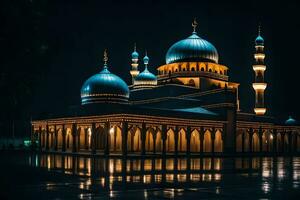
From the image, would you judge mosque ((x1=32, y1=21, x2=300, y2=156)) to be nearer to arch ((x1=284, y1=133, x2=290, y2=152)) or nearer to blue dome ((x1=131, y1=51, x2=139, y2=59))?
arch ((x1=284, y1=133, x2=290, y2=152))

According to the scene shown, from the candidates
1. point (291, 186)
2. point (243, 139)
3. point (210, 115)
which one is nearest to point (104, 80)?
point (210, 115)

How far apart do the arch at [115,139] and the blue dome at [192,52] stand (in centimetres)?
1768

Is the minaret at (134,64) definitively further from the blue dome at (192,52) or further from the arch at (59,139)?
the arch at (59,139)

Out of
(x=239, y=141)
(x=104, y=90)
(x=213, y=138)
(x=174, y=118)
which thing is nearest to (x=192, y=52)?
(x=239, y=141)

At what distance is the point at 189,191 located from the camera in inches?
682

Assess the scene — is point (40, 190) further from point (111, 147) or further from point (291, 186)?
point (111, 147)

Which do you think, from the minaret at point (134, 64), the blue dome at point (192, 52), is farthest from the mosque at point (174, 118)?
the minaret at point (134, 64)

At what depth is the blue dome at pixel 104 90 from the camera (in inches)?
2292

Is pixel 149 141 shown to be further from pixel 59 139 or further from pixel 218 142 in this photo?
pixel 59 139

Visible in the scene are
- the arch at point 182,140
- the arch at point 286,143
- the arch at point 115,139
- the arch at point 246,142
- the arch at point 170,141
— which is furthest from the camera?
the arch at point 286,143

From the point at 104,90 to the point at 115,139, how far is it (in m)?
6.42

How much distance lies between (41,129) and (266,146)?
32382 millimetres

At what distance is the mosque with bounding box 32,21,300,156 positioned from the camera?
52.3 meters

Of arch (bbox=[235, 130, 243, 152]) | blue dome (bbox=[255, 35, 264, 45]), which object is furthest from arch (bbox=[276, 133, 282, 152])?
blue dome (bbox=[255, 35, 264, 45])
